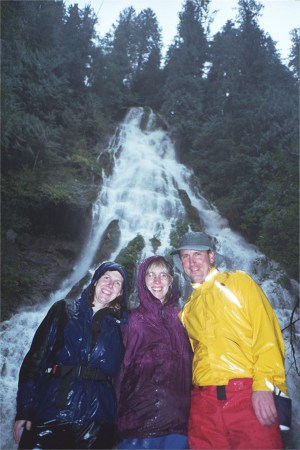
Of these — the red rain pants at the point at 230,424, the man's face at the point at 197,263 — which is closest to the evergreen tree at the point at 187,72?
the man's face at the point at 197,263

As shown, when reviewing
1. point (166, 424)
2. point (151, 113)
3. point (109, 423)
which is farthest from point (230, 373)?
point (151, 113)

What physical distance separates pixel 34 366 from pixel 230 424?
5.22 ft

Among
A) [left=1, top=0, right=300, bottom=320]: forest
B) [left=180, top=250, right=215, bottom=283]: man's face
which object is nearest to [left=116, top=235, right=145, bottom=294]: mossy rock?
[left=1, top=0, right=300, bottom=320]: forest

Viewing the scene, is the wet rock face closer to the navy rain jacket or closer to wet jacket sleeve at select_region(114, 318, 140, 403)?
the navy rain jacket

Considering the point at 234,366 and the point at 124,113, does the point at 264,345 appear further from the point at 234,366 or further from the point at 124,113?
the point at 124,113

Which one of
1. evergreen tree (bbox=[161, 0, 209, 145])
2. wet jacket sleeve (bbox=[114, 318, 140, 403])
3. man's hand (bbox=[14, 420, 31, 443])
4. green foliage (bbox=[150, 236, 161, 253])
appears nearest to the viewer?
man's hand (bbox=[14, 420, 31, 443])

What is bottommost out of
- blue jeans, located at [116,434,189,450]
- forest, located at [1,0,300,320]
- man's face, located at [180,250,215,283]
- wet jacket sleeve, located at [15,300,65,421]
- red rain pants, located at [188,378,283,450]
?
blue jeans, located at [116,434,189,450]

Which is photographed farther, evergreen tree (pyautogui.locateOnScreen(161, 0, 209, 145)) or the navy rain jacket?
evergreen tree (pyautogui.locateOnScreen(161, 0, 209, 145))

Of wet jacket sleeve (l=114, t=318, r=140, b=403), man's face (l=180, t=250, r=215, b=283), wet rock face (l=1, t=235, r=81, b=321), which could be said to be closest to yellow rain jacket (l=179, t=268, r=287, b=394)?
man's face (l=180, t=250, r=215, b=283)

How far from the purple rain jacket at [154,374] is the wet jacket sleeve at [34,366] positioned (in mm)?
648

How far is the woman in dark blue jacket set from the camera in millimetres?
2340

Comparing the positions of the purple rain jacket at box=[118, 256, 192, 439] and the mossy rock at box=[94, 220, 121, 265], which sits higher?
the mossy rock at box=[94, 220, 121, 265]

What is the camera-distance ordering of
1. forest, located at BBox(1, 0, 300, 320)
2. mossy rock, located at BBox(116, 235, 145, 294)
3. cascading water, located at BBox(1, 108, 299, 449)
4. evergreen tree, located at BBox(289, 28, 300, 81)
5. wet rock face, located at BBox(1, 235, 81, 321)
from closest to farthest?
cascading water, located at BBox(1, 108, 299, 449), wet rock face, located at BBox(1, 235, 81, 321), mossy rock, located at BBox(116, 235, 145, 294), forest, located at BBox(1, 0, 300, 320), evergreen tree, located at BBox(289, 28, 300, 81)

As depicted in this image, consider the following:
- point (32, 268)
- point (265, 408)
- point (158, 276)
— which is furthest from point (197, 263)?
point (32, 268)
